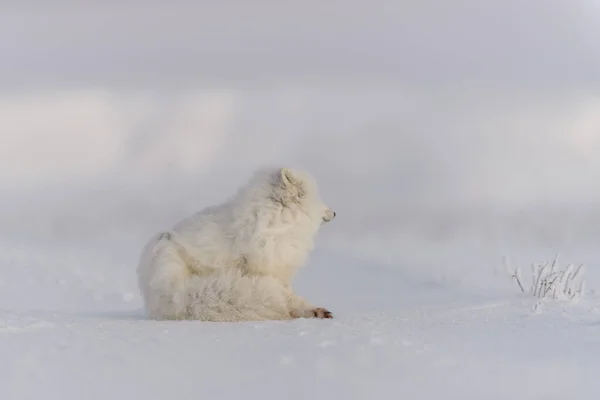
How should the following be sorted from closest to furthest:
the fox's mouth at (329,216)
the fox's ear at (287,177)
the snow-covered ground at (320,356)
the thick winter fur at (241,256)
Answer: the snow-covered ground at (320,356)
the thick winter fur at (241,256)
the fox's ear at (287,177)
the fox's mouth at (329,216)

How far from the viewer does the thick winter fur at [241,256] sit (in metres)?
6.45

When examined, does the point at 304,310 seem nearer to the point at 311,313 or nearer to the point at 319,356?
the point at 311,313

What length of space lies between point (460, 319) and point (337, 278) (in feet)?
46.4

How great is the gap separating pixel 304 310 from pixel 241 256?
2.62ft

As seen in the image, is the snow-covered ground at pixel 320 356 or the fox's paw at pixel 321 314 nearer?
the snow-covered ground at pixel 320 356

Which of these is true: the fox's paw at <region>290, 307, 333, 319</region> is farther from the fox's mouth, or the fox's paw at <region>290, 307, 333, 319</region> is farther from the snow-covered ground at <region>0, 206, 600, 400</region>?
the fox's mouth

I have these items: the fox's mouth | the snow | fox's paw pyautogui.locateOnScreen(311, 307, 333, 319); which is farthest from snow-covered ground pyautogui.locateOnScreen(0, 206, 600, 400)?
the fox's mouth

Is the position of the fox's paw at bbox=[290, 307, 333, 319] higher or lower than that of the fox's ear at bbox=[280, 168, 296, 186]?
lower

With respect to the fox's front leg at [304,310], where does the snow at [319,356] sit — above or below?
below

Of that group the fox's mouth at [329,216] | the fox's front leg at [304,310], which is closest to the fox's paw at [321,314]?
the fox's front leg at [304,310]

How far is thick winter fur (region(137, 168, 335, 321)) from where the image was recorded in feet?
21.1

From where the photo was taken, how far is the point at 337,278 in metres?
19.9

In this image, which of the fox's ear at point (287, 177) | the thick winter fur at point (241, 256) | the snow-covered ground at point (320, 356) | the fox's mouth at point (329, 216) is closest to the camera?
the snow-covered ground at point (320, 356)

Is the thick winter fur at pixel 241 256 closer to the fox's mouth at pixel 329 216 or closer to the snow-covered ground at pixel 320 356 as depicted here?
the fox's mouth at pixel 329 216
